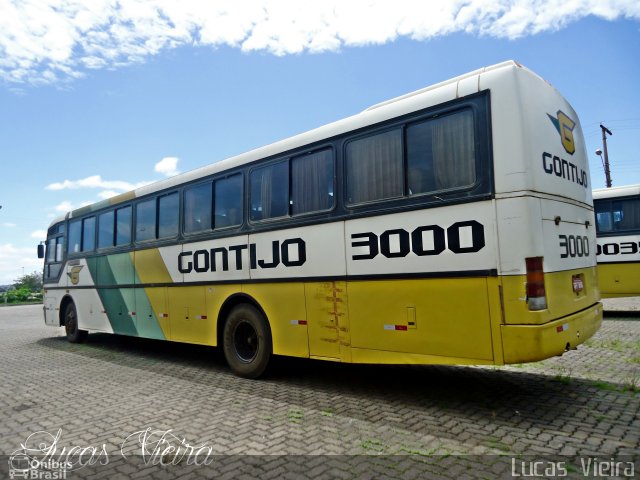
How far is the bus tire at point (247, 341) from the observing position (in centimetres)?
642

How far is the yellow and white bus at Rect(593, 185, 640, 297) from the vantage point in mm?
11672

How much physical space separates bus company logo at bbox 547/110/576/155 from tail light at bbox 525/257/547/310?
1.69m

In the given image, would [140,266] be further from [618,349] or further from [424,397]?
[618,349]

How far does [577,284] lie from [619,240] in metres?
8.63

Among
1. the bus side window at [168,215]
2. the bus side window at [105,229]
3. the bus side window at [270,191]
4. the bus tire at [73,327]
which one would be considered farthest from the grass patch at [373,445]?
the bus tire at [73,327]

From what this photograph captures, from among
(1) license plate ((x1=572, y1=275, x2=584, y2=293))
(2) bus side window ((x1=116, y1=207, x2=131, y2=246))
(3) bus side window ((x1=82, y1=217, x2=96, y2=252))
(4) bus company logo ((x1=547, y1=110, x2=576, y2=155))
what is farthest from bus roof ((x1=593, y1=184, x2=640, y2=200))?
(3) bus side window ((x1=82, y1=217, x2=96, y2=252))

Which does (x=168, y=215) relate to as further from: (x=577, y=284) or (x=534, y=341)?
(x=577, y=284)

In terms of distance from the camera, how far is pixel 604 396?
5.08m

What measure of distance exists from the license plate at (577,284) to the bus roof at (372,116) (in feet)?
7.38

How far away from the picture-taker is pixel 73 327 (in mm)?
11273

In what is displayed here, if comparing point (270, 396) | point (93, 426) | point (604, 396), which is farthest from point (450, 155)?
point (93, 426)

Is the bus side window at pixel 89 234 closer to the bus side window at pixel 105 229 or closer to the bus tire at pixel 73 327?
the bus side window at pixel 105 229

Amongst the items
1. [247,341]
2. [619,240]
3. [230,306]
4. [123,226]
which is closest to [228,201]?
[230,306]

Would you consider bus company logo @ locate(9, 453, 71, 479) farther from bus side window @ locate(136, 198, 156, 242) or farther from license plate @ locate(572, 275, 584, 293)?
license plate @ locate(572, 275, 584, 293)
